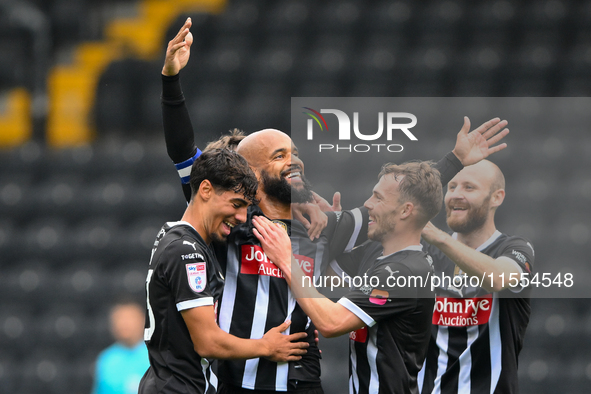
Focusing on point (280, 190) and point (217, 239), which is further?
point (280, 190)

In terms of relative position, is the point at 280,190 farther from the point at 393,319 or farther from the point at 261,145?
the point at 393,319

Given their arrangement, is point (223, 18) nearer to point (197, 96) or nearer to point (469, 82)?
point (197, 96)

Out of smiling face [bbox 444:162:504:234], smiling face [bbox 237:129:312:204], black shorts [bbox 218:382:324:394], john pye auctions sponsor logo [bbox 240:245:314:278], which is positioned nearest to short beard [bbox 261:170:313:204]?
smiling face [bbox 237:129:312:204]

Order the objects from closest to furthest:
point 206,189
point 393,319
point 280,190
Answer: point 206,189 < point 393,319 < point 280,190

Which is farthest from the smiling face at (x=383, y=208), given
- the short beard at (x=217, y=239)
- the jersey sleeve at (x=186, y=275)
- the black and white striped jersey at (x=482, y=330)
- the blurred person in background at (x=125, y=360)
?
the blurred person in background at (x=125, y=360)

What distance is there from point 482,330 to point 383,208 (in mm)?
681

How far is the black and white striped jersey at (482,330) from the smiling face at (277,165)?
29.7 inches

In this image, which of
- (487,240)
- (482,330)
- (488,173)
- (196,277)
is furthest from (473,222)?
(196,277)

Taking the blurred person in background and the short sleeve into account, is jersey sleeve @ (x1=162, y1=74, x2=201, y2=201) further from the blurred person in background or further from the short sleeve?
the blurred person in background

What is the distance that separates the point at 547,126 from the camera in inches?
122

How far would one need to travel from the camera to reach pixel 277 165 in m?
→ 2.65

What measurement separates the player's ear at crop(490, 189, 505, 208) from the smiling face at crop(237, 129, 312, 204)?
32.5 inches

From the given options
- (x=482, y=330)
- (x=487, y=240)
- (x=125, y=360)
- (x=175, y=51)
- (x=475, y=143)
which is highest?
(x=175, y=51)

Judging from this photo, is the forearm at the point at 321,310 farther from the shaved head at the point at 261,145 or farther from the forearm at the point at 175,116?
the forearm at the point at 175,116
